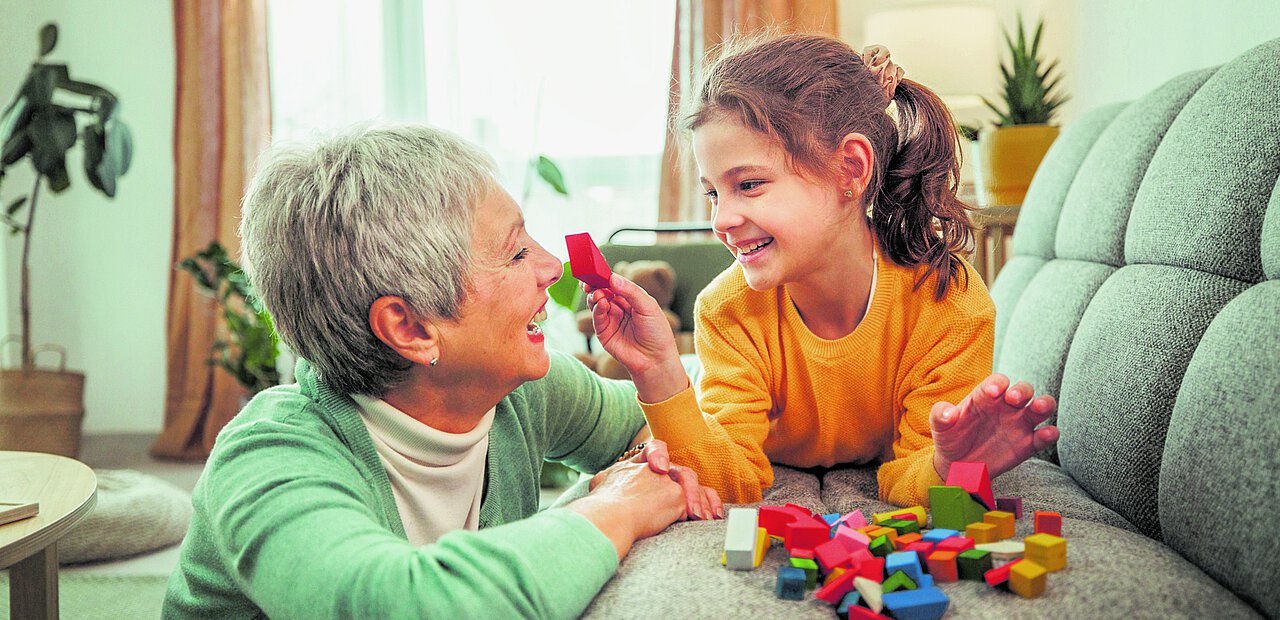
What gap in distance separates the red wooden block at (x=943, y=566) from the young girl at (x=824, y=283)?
1.08 ft

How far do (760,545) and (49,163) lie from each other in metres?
3.45

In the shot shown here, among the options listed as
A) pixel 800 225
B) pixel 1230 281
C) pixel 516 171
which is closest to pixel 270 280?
pixel 800 225

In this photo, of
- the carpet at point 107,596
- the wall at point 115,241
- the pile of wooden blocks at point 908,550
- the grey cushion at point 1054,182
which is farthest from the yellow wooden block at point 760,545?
the wall at point 115,241

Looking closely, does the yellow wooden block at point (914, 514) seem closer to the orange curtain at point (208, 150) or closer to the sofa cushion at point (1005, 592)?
the sofa cushion at point (1005, 592)

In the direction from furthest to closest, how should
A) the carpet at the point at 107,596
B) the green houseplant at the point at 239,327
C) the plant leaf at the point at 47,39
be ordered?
the green houseplant at the point at 239,327, the plant leaf at the point at 47,39, the carpet at the point at 107,596

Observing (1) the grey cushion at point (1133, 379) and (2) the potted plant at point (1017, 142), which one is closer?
(1) the grey cushion at point (1133, 379)

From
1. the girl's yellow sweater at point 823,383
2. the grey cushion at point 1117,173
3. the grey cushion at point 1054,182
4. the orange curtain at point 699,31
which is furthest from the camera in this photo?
the orange curtain at point 699,31

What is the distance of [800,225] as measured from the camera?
1.41 meters

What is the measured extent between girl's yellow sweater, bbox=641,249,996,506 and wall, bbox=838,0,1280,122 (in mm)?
937

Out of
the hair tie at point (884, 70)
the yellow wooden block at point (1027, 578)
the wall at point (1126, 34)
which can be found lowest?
the yellow wooden block at point (1027, 578)

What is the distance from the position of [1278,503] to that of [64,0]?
4789mm

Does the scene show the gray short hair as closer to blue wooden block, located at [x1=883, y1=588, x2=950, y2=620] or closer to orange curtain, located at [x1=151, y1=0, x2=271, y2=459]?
blue wooden block, located at [x1=883, y1=588, x2=950, y2=620]

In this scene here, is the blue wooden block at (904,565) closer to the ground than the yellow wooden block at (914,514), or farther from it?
farther from it

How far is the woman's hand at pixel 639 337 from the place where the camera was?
1.37 metres
